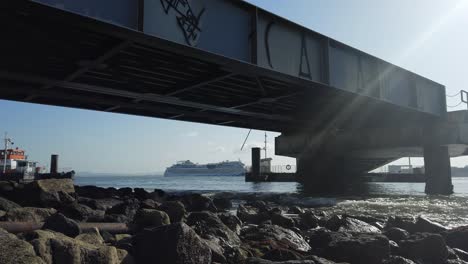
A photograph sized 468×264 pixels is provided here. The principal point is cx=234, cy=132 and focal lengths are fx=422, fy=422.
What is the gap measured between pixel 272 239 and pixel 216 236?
1.28 m

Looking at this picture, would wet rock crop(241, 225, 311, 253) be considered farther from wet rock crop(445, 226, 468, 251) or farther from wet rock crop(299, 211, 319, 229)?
wet rock crop(445, 226, 468, 251)

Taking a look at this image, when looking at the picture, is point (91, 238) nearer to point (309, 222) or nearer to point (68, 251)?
point (68, 251)

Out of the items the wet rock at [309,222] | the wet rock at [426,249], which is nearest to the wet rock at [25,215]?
the wet rock at [309,222]

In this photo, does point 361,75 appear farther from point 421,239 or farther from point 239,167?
point 239,167

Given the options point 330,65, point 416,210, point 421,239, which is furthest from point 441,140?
point 421,239

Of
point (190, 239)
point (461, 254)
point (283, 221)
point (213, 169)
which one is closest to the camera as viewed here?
point (190, 239)

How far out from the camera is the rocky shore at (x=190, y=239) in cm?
579

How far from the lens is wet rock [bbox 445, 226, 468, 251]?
1041 cm

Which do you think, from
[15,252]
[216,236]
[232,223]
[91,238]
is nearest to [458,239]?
[232,223]

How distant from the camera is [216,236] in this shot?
8.44 m

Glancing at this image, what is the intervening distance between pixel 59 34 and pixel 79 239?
9.07 metres

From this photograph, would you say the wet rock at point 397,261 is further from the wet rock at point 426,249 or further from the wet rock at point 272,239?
the wet rock at point 272,239

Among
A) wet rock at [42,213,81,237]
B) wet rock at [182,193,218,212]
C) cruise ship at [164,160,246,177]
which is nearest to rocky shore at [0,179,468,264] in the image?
wet rock at [42,213,81,237]

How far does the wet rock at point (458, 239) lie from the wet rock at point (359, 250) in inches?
125
